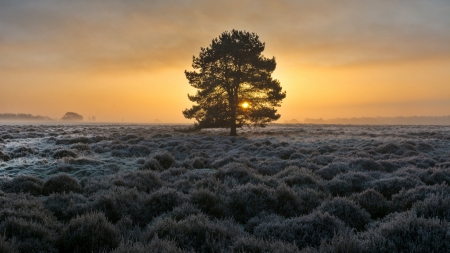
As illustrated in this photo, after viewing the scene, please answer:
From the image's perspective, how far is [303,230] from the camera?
16.7 feet

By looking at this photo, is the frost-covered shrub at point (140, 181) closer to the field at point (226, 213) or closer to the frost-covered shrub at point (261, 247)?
the field at point (226, 213)

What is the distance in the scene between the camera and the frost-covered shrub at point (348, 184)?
8.63 m

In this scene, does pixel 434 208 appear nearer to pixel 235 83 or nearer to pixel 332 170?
pixel 332 170

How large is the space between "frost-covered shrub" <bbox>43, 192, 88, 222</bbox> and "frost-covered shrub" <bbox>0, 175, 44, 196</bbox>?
159 cm

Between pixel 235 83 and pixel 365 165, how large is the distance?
19532 millimetres

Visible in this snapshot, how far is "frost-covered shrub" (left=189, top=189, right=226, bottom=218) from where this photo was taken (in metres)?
6.64

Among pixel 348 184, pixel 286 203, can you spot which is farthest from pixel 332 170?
pixel 286 203

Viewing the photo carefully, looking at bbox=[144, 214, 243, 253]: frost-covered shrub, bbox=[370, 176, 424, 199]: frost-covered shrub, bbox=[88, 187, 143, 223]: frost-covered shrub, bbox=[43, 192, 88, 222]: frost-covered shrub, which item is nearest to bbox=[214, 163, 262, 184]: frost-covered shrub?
bbox=[88, 187, 143, 223]: frost-covered shrub

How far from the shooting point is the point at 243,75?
30078 millimetres

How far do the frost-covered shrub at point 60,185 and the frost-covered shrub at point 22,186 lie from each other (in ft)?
0.66

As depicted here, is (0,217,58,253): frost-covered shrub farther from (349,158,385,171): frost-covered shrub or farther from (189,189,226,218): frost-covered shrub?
(349,158,385,171): frost-covered shrub

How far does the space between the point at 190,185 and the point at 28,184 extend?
520 cm

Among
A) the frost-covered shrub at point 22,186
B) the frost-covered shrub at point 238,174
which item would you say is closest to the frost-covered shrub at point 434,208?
the frost-covered shrub at point 238,174

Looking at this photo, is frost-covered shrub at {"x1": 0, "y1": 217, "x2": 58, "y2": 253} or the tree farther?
the tree
